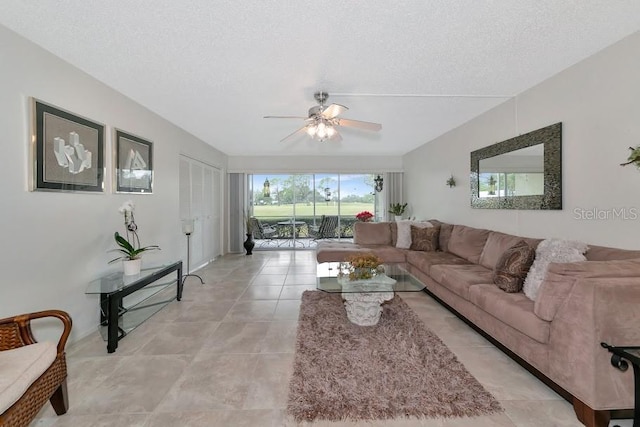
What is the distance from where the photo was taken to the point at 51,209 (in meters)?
2.28

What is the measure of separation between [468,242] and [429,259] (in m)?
0.57

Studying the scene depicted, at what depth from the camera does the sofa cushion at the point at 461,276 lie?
8.95 feet

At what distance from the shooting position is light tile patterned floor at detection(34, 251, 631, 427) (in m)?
1.64

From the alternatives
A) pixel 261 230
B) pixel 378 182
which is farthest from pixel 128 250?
pixel 378 182

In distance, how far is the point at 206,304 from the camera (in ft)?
11.4

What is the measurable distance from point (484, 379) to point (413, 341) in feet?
1.97

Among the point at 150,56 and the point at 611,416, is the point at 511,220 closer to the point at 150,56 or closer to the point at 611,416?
the point at 611,416

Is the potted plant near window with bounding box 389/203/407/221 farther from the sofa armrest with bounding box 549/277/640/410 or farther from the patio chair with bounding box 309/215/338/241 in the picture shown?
the sofa armrest with bounding box 549/277/640/410

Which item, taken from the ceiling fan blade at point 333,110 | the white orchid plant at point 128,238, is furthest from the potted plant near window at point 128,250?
the ceiling fan blade at point 333,110

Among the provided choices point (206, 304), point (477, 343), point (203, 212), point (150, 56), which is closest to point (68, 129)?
point (150, 56)

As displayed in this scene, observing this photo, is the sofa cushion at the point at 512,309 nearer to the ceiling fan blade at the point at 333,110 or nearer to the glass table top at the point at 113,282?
the ceiling fan blade at the point at 333,110

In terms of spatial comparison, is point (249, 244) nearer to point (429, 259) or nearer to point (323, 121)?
point (429, 259)

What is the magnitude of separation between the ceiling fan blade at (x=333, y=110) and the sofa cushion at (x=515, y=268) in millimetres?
1964

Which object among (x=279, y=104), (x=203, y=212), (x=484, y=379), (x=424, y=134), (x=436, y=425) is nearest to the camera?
(x=436, y=425)
